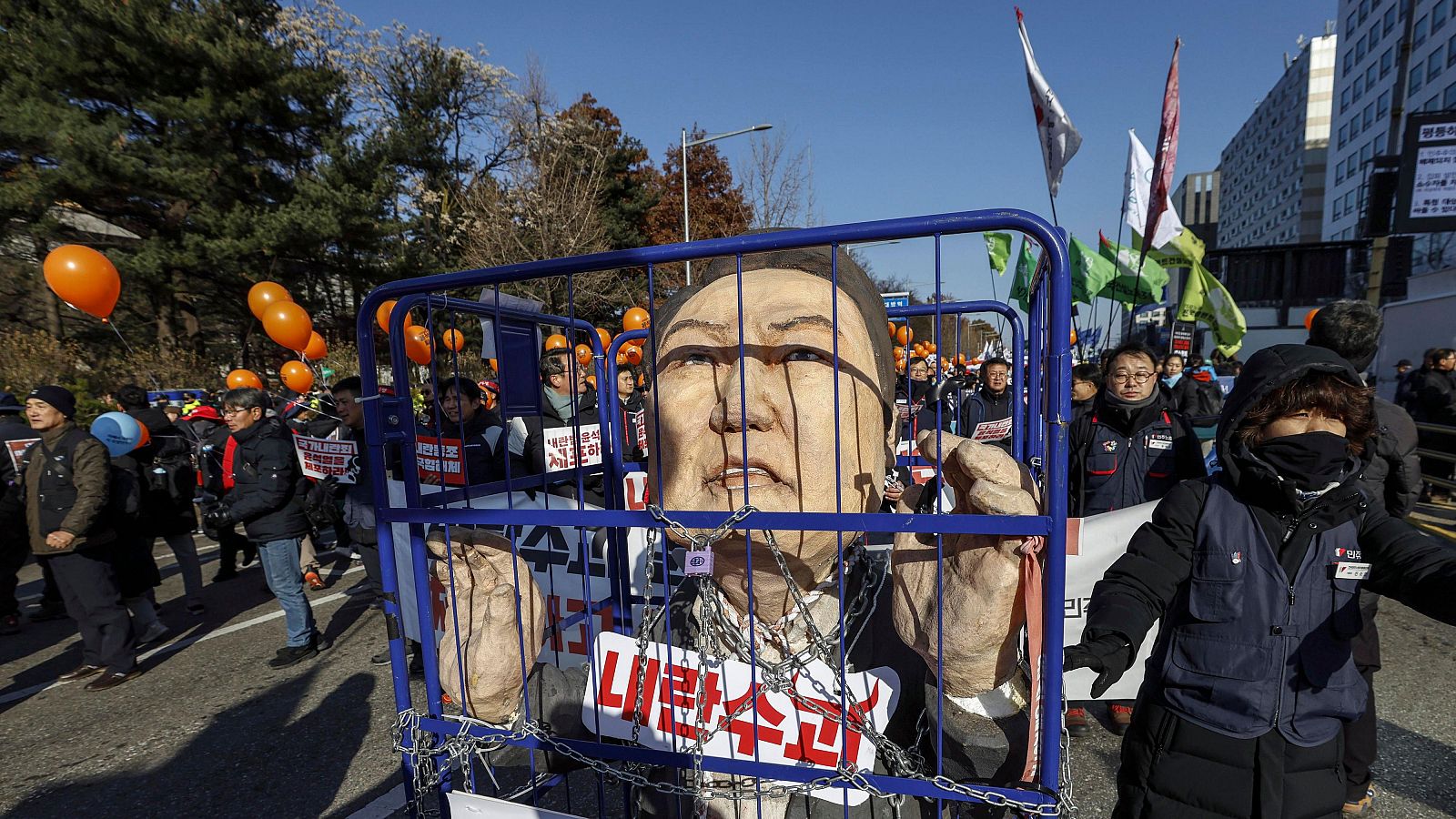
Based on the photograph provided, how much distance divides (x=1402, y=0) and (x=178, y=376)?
207 ft

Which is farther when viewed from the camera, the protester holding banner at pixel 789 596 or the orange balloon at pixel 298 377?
the orange balloon at pixel 298 377

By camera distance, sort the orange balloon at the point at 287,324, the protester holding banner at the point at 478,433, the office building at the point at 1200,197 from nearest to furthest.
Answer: the protester holding banner at the point at 478,433
the orange balloon at the point at 287,324
the office building at the point at 1200,197

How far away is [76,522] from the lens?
392 cm

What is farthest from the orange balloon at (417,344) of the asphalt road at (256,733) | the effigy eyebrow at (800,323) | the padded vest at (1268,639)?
the padded vest at (1268,639)

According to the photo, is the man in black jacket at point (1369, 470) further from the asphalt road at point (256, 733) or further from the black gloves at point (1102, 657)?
the black gloves at point (1102, 657)

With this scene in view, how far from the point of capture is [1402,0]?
37719mm

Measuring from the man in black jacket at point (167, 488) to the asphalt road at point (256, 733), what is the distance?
70 cm

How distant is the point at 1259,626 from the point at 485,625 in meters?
1.97

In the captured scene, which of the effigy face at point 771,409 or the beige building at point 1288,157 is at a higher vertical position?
the beige building at point 1288,157

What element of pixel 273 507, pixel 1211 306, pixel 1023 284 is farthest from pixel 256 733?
pixel 1211 306

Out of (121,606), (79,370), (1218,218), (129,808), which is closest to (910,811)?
(129,808)

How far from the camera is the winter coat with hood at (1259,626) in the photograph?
5.06 feet

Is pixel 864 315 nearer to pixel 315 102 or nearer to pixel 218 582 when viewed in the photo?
pixel 218 582

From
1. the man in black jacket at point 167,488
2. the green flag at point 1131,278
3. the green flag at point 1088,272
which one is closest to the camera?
the man in black jacket at point 167,488
